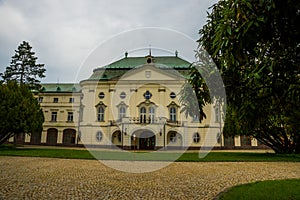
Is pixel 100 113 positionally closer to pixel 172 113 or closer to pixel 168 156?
pixel 172 113

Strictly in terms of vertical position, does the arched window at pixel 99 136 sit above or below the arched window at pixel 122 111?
below

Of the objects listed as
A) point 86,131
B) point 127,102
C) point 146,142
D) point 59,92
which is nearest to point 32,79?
point 59,92

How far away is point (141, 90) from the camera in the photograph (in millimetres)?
36188

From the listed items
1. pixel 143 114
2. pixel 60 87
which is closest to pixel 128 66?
pixel 143 114

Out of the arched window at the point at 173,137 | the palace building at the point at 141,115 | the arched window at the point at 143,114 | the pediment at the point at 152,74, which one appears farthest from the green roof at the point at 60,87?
the arched window at the point at 173,137

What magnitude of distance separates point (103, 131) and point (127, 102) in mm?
5103

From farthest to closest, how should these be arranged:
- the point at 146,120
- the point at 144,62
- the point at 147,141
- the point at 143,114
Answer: the point at 144,62 < the point at 143,114 < the point at 147,141 < the point at 146,120

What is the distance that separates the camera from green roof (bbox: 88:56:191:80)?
38.2 m

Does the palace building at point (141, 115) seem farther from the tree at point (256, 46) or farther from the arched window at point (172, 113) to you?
the tree at point (256, 46)

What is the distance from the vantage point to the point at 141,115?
35.2 metres

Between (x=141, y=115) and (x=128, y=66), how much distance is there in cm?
883

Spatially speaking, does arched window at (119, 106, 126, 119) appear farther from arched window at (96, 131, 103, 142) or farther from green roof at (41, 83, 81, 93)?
green roof at (41, 83, 81, 93)

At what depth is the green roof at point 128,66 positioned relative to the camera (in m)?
38.2

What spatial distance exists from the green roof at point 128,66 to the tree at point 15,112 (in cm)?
1341
